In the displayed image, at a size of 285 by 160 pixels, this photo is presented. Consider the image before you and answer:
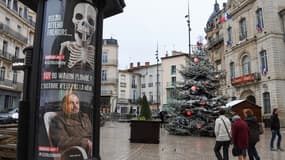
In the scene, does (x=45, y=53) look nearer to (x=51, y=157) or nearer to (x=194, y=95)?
(x=51, y=157)

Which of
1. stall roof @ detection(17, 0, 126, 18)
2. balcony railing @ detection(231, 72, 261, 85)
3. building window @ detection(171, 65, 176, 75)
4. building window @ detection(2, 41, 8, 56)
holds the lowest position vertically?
stall roof @ detection(17, 0, 126, 18)

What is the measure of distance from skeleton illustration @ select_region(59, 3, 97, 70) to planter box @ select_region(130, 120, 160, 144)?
26.4 ft

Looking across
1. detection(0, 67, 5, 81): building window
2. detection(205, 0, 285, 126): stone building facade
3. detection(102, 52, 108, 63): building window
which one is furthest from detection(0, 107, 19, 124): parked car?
detection(102, 52, 108, 63): building window

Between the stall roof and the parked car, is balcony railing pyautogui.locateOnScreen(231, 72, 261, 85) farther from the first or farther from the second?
the stall roof

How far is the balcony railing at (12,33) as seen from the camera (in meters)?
30.0

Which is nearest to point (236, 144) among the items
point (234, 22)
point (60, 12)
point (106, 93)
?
point (60, 12)

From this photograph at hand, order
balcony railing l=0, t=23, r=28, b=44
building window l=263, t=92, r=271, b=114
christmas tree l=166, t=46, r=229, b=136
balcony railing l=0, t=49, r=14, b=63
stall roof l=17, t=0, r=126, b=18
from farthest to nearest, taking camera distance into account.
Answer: balcony railing l=0, t=49, r=14, b=63
balcony railing l=0, t=23, r=28, b=44
building window l=263, t=92, r=271, b=114
christmas tree l=166, t=46, r=229, b=136
stall roof l=17, t=0, r=126, b=18

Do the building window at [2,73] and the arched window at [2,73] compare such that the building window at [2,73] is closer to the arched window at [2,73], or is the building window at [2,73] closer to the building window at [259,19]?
the arched window at [2,73]

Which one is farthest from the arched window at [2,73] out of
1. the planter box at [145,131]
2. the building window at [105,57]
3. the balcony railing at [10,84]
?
the planter box at [145,131]

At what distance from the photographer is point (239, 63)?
1233 inches

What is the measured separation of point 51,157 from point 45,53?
4.28 feet

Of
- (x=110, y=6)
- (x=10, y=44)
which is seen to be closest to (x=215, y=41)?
(x=10, y=44)

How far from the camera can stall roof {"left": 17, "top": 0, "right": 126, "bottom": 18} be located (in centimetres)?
368

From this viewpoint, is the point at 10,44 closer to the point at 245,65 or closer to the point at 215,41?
the point at 245,65
